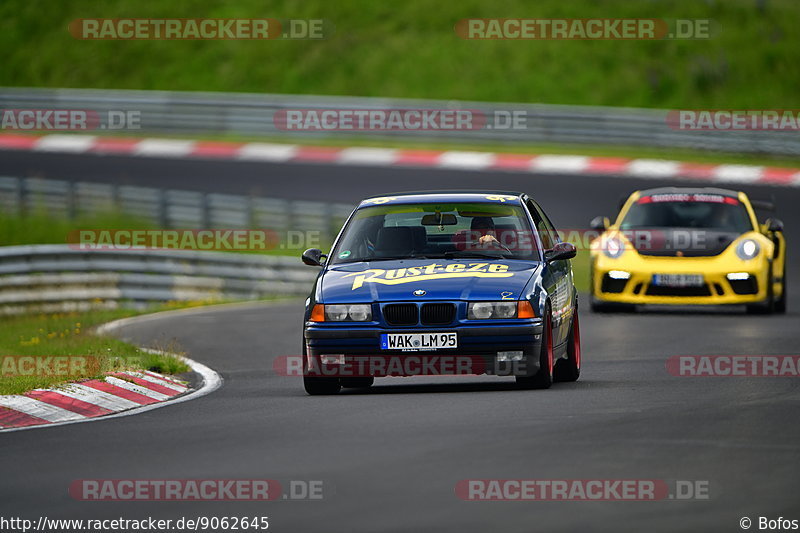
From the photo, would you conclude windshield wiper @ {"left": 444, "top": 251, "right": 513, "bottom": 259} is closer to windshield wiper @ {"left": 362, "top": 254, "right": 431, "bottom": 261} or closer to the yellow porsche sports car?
windshield wiper @ {"left": 362, "top": 254, "right": 431, "bottom": 261}

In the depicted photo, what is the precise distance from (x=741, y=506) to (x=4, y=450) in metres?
4.38

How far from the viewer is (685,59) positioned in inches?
1742

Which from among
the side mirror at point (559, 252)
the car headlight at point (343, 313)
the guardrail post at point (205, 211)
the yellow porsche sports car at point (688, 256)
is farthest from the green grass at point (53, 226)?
the car headlight at point (343, 313)

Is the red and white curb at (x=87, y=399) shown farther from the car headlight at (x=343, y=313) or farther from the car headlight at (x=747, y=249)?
the car headlight at (x=747, y=249)

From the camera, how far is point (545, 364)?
11625 mm

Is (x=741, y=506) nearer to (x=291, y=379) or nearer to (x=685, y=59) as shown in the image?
(x=291, y=379)

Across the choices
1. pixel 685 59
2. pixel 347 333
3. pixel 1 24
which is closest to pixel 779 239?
pixel 347 333

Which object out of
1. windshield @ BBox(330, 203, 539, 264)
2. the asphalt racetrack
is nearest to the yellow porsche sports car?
the asphalt racetrack

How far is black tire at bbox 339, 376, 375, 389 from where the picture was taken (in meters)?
12.5

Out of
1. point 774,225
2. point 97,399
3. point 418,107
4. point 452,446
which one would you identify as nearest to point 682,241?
point 774,225

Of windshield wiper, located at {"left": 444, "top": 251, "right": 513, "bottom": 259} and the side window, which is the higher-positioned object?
the side window

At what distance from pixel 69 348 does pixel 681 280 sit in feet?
21.7

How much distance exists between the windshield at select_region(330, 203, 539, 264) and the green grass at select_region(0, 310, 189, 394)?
2.38 meters

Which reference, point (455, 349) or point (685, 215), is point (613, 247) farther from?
point (455, 349)
